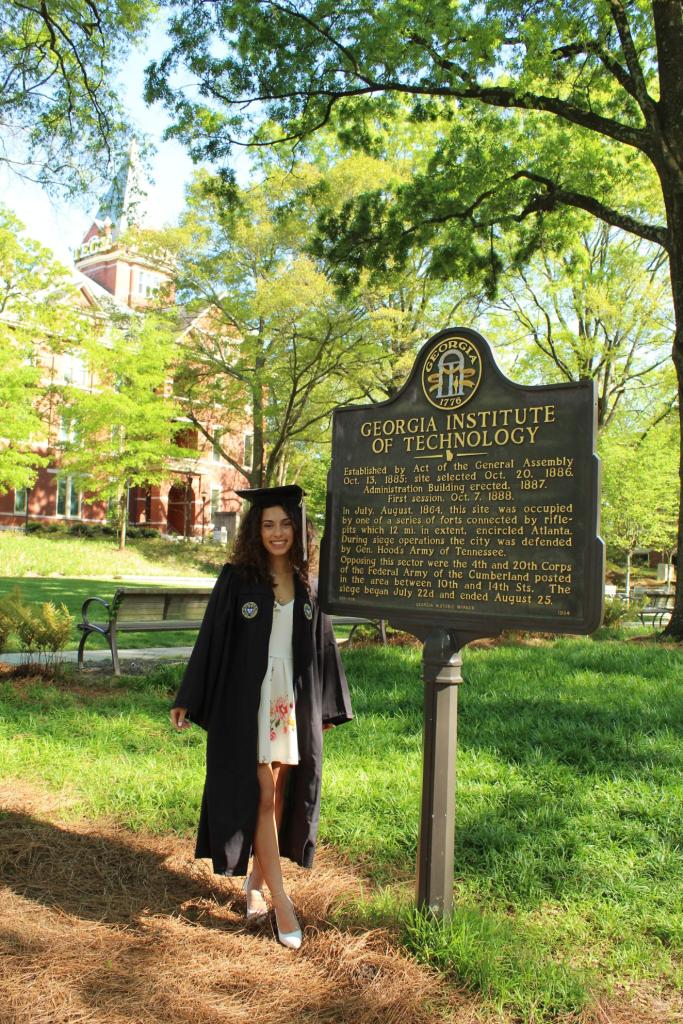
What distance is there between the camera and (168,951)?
11.0 ft

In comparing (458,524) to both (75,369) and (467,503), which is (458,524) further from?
(75,369)

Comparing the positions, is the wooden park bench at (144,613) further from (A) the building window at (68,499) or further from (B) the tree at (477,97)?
(A) the building window at (68,499)

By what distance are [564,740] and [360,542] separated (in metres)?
2.61

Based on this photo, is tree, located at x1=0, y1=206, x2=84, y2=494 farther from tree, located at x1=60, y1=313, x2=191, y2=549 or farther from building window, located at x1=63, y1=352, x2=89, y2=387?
building window, located at x1=63, y1=352, x2=89, y2=387

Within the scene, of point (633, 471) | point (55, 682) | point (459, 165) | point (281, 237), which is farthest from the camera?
point (633, 471)

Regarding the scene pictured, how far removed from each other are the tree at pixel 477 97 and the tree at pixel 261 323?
394 inches

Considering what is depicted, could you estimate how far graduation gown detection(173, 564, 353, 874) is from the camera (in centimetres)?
357

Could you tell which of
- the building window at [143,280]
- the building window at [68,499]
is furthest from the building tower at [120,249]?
the building window at [68,499]

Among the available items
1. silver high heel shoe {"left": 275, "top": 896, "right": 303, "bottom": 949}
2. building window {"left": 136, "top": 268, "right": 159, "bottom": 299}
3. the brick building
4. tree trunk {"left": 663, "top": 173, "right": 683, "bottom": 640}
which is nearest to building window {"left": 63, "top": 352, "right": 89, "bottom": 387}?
the brick building

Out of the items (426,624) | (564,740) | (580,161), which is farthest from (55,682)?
(580,161)

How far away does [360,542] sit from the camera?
388 cm

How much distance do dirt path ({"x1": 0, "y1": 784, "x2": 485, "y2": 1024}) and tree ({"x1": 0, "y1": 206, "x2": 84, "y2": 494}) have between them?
22.0 metres

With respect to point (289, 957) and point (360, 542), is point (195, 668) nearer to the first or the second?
point (360, 542)

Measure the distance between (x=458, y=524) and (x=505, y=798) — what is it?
1996mm
